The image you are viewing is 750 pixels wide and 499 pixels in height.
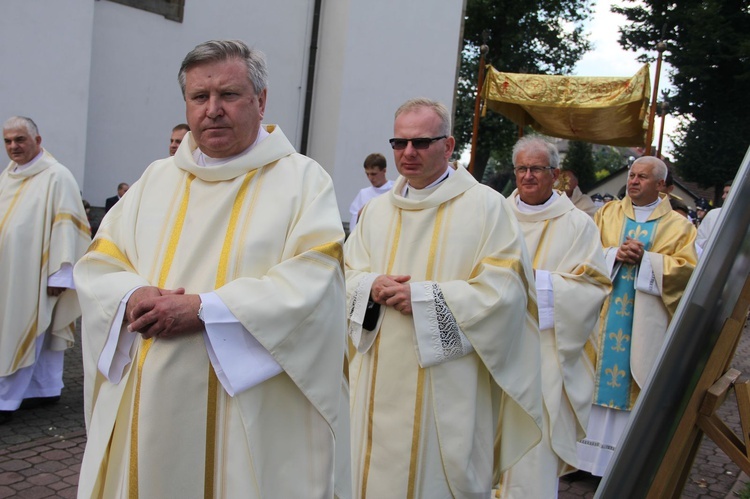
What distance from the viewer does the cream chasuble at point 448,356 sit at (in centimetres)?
332

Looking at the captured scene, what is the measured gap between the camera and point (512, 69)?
31.1 metres

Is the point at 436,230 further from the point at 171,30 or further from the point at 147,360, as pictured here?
the point at 171,30

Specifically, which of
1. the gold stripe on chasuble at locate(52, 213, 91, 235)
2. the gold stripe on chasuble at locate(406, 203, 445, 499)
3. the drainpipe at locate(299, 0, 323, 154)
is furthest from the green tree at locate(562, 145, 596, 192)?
the gold stripe on chasuble at locate(406, 203, 445, 499)

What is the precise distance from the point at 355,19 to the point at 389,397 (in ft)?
36.3

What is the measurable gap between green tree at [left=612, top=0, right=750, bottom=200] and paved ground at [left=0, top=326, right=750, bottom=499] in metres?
23.4

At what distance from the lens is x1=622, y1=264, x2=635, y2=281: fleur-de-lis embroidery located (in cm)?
556

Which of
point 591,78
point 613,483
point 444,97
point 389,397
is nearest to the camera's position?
point 613,483

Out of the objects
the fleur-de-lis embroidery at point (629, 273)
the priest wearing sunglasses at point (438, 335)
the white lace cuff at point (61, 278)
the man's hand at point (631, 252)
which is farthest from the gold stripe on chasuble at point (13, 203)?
the fleur-de-lis embroidery at point (629, 273)

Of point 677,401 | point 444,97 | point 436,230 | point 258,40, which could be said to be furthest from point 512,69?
point 677,401

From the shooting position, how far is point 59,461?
15.4 feet

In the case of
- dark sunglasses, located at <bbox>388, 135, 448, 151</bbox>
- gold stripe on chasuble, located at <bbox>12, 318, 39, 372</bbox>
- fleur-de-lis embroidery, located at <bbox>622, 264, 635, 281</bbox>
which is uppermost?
dark sunglasses, located at <bbox>388, 135, 448, 151</bbox>

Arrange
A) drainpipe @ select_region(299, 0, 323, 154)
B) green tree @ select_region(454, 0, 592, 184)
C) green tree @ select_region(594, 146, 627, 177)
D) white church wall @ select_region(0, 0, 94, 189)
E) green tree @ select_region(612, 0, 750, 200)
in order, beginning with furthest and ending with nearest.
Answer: green tree @ select_region(594, 146, 627, 177) → green tree @ select_region(454, 0, 592, 184) → green tree @ select_region(612, 0, 750, 200) → drainpipe @ select_region(299, 0, 323, 154) → white church wall @ select_region(0, 0, 94, 189)

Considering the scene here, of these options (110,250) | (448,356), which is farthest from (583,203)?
(110,250)

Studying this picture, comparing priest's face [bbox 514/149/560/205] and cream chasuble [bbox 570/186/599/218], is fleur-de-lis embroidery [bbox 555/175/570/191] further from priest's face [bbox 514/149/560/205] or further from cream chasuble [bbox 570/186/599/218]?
priest's face [bbox 514/149/560/205]
